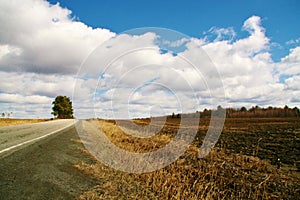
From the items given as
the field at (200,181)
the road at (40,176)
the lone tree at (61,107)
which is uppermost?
the lone tree at (61,107)

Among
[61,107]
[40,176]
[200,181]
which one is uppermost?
[61,107]

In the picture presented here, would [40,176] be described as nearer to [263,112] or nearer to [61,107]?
[61,107]

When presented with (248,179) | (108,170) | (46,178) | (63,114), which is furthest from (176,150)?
(63,114)

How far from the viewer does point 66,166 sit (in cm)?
716

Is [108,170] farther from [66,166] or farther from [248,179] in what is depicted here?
[248,179]

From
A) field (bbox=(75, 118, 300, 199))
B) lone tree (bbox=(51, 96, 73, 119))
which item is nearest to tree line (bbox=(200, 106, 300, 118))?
lone tree (bbox=(51, 96, 73, 119))

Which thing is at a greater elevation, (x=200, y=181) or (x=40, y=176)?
(x=40, y=176)

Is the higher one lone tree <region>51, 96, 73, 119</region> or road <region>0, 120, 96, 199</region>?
lone tree <region>51, 96, 73, 119</region>

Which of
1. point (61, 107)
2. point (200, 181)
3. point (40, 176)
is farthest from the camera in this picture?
point (61, 107)

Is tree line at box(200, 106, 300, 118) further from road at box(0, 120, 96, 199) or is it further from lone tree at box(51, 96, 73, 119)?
road at box(0, 120, 96, 199)

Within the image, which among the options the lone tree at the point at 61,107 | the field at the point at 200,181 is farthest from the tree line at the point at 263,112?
the field at the point at 200,181

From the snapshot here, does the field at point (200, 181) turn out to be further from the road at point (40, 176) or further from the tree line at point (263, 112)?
the tree line at point (263, 112)

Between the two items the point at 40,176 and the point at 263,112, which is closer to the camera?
the point at 40,176

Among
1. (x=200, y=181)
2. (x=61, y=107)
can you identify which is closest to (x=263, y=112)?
(x=61, y=107)
